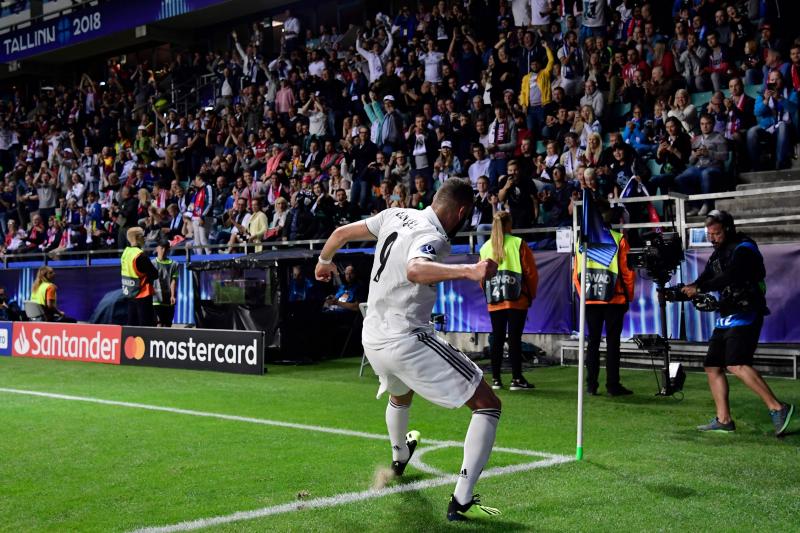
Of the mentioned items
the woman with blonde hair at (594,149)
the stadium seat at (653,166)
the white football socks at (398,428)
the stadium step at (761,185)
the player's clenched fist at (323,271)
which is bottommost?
the white football socks at (398,428)

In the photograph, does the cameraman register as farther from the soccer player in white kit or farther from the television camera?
the soccer player in white kit

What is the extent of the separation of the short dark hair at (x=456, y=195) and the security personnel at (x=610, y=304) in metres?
5.07

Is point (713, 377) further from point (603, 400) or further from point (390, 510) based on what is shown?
point (390, 510)

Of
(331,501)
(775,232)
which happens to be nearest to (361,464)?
(331,501)

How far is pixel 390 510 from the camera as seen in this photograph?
17.5 feet

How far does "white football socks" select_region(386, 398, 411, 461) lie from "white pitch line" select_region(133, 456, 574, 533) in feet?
0.83

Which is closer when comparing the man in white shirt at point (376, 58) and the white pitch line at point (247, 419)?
the white pitch line at point (247, 419)

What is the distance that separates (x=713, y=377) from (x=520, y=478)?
2.56 metres

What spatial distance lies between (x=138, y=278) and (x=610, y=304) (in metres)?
8.09

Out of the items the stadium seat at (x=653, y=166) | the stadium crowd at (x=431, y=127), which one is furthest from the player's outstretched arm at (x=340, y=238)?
the stadium seat at (x=653, y=166)

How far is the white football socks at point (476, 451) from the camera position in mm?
5082

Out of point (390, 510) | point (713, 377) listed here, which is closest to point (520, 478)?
point (390, 510)

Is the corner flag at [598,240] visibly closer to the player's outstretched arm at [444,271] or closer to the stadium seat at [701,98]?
the player's outstretched arm at [444,271]

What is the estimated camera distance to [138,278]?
48.8ft
